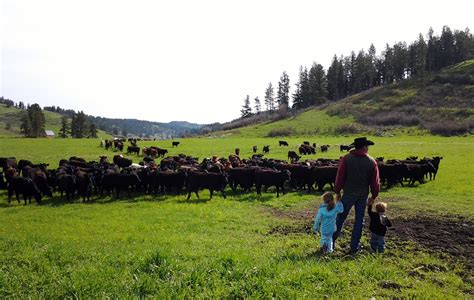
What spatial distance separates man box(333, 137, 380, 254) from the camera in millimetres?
9055

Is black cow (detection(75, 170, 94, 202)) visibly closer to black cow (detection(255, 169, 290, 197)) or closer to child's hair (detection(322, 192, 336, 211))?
black cow (detection(255, 169, 290, 197))

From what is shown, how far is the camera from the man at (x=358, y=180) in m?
9.05

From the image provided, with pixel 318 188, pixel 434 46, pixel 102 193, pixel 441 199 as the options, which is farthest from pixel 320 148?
pixel 434 46

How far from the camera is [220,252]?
8789 millimetres

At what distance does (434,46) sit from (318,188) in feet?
383

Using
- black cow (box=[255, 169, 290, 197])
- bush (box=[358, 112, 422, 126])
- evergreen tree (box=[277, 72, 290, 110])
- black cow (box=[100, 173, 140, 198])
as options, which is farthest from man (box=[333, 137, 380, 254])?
evergreen tree (box=[277, 72, 290, 110])

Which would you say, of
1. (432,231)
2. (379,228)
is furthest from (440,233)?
(379,228)

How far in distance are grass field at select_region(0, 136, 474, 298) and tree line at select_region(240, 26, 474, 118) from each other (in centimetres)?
9946

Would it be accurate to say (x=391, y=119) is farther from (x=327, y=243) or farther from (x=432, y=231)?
(x=327, y=243)

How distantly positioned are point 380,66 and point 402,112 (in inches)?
1697

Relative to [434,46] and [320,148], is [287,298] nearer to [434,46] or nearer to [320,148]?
[320,148]

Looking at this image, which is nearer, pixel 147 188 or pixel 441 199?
pixel 441 199

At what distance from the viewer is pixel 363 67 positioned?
376ft

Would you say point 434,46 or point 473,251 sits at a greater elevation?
point 434,46
